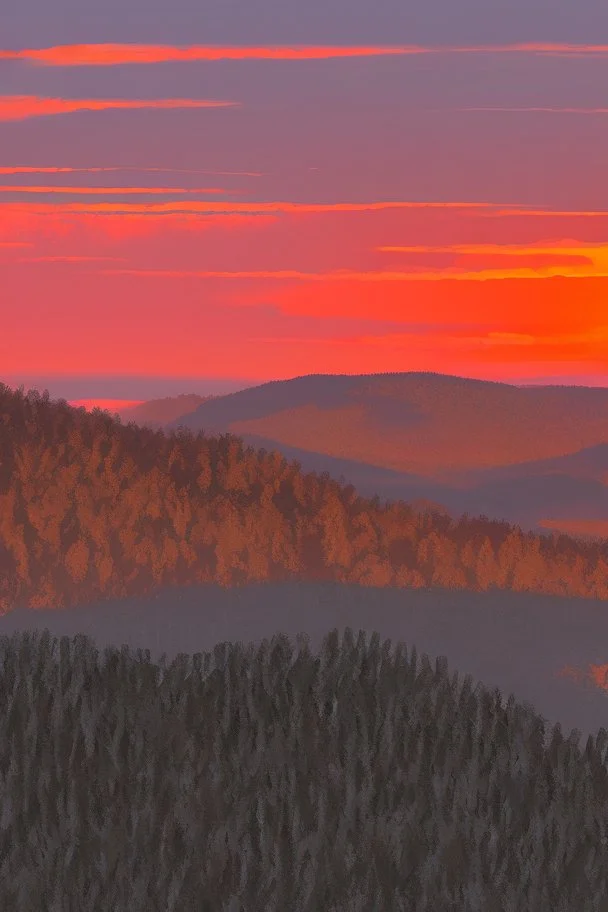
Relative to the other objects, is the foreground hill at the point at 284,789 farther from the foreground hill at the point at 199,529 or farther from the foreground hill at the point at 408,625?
the foreground hill at the point at 199,529

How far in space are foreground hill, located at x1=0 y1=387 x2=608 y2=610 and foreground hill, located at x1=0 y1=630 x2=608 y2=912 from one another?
4.96 metres

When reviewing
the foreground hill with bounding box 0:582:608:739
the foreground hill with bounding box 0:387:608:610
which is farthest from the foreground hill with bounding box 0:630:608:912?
the foreground hill with bounding box 0:387:608:610

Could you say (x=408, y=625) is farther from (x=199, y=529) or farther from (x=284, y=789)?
(x=284, y=789)

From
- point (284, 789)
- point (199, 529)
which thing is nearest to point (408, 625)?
point (199, 529)

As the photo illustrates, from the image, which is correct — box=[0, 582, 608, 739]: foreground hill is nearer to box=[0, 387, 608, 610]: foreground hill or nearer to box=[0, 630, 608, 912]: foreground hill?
box=[0, 387, 608, 610]: foreground hill

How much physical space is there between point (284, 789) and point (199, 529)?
743 cm

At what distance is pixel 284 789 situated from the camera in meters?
5.43

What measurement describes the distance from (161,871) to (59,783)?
989 millimetres

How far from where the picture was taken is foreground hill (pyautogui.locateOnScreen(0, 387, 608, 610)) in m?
12.2

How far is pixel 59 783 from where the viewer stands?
18.4ft

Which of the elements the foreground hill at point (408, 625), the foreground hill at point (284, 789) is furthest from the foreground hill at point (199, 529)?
the foreground hill at point (284, 789)

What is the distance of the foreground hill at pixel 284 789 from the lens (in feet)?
15.5

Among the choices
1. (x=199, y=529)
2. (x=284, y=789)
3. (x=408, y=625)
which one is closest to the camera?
(x=284, y=789)

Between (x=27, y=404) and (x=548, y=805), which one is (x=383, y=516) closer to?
(x=27, y=404)
